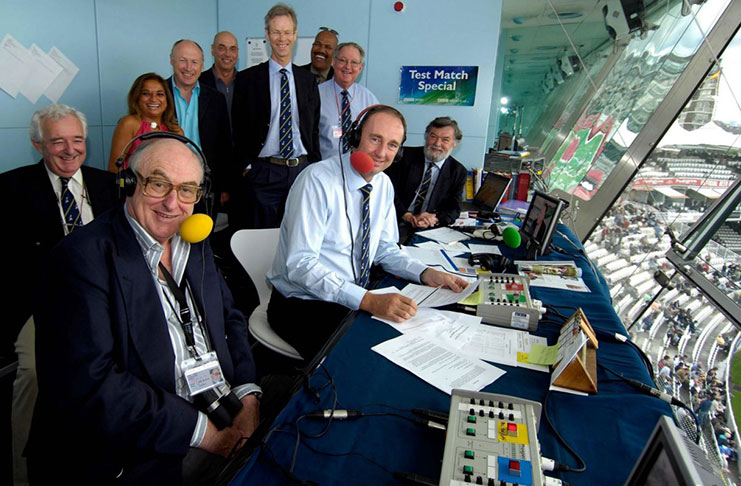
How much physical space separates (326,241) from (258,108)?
1637 millimetres

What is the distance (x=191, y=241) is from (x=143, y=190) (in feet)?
0.60

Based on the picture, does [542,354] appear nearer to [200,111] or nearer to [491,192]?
[491,192]

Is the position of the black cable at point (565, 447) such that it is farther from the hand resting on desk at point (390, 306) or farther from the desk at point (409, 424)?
the hand resting on desk at point (390, 306)

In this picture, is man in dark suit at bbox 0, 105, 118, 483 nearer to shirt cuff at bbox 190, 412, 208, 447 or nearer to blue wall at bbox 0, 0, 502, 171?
blue wall at bbox 0, 0, 502, 171

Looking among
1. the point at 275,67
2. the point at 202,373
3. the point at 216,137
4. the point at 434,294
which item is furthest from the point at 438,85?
the point at 202,373

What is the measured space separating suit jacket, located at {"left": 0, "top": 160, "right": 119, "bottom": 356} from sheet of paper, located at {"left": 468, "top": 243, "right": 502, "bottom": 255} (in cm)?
205

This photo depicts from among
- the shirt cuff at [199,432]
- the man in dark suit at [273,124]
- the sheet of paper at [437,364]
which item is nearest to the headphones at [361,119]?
the sheet of paper at [437,364]

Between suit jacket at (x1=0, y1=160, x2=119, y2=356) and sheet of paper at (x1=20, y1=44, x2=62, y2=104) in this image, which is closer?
suit jacket at (x1=0, y1=160, x2=119, y2=356)

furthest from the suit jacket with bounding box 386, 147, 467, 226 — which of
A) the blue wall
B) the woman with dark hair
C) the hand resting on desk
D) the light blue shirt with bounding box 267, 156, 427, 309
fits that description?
the hand resting on desk

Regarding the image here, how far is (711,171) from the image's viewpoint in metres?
2.59

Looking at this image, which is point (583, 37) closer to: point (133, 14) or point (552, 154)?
point (552, 154)

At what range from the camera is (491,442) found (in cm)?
80

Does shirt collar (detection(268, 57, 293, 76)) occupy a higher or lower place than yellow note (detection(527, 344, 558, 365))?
higher

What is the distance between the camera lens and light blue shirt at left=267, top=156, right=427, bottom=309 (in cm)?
157
